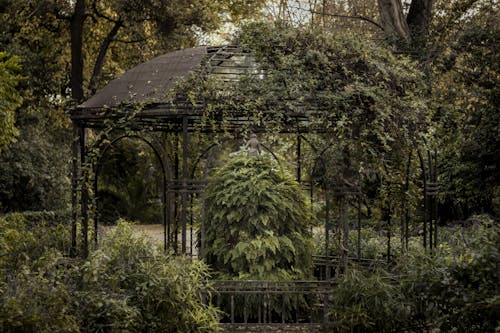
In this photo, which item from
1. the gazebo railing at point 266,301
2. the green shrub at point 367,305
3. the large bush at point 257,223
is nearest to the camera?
the green shrub at point 367,305

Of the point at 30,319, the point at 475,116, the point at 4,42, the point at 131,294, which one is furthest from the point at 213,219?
the point at 4,42

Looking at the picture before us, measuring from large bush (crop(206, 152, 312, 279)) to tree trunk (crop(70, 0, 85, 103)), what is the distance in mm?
8867

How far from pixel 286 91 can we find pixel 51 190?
1328cm

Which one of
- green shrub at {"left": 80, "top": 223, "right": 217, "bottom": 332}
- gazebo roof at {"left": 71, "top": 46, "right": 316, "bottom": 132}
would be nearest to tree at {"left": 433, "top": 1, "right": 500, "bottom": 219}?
gazebo roof at {"left": 71, "top": 46, "right": 316, "bottom": 132}

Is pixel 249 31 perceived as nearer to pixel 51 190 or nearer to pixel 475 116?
pixel 475 116

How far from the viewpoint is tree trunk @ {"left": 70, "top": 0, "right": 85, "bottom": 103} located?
16375 mm

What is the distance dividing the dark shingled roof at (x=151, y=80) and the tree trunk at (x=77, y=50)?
787cm

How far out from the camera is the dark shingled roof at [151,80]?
26.1 feet

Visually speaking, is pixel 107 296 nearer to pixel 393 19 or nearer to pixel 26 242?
pixel 26 242

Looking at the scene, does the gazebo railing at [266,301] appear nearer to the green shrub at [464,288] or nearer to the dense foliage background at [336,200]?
the dense foliage background at [336,200]

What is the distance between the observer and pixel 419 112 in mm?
7828

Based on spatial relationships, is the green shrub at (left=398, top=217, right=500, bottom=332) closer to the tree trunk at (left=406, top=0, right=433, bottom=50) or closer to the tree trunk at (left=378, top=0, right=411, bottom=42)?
the tree trunk at (left=378, top=0, right=411, bottom=42)

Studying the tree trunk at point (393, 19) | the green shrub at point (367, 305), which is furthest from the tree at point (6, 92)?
the tree trunk at point (393, 19)

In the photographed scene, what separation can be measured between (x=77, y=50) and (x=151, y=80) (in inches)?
357
